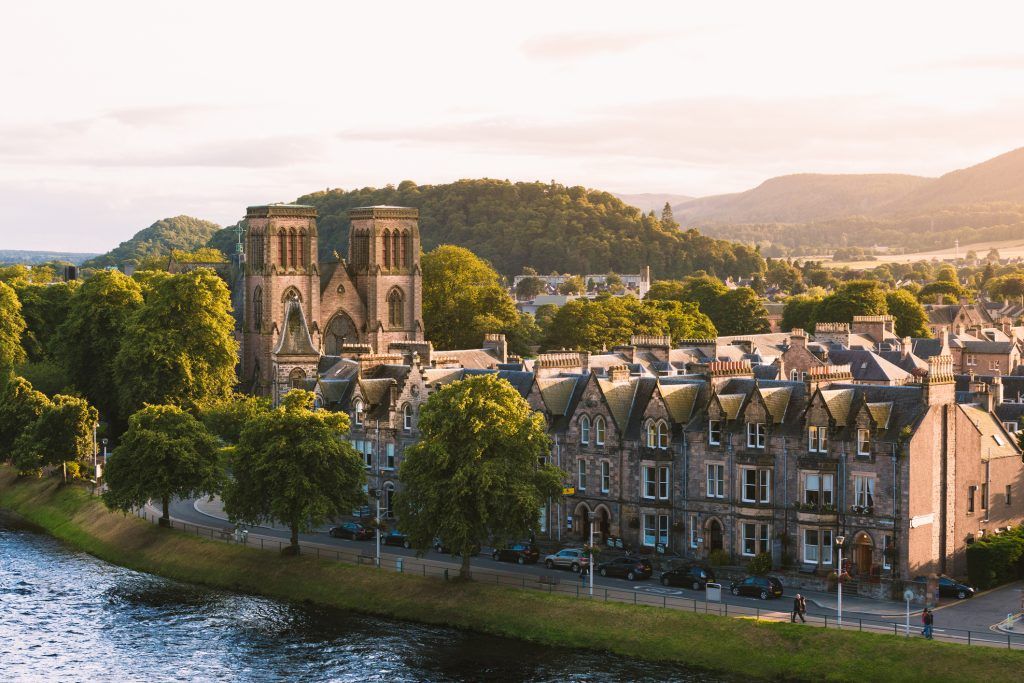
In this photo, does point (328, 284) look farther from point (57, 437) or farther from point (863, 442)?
point (863, 442)

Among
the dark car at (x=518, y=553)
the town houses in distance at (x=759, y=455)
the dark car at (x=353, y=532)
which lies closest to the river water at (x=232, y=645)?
the dark car at (x=518, y=553)

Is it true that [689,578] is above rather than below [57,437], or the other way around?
below

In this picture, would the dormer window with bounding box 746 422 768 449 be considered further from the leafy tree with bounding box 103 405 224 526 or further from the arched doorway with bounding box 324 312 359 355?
the arched doorway with bounding box 324 312 359 355

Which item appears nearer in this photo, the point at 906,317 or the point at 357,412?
the point at 357,412

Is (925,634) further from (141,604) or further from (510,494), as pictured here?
(141,604)

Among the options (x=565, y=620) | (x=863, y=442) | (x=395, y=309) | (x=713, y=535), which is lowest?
(x=565, y=620)

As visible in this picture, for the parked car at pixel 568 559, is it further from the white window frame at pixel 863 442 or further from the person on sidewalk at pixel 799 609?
the white window frame at pixel 863 442

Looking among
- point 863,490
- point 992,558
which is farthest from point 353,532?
point 992,558
